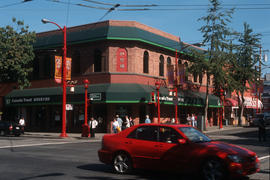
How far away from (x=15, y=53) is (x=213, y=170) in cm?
2725

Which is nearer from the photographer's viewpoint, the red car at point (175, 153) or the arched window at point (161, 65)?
the red car at point (175, 153)

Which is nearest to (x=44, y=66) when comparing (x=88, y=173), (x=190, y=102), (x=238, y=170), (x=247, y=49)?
(x=190, y=102)

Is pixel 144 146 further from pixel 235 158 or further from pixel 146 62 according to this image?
pixel 146 62

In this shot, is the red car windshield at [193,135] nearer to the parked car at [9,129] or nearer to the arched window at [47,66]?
the parked car at [9,129]

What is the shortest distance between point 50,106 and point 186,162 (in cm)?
2782

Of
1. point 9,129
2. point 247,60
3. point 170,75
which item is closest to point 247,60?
point 247,60

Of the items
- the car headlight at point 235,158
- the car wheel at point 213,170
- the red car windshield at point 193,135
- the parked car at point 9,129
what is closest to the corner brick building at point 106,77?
the parked car at point 9,129

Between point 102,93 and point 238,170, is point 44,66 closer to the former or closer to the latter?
point 102,93

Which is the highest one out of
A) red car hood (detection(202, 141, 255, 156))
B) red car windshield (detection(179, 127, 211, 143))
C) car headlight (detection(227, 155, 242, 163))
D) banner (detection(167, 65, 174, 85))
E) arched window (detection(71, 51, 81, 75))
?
arched window (detection(71, 51, 81, 75))

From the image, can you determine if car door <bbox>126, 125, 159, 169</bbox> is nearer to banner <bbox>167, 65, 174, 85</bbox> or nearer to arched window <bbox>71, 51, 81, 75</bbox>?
banner <bbox>167, 65, 174, 85</bbox>

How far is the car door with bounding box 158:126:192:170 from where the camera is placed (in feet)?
27.1

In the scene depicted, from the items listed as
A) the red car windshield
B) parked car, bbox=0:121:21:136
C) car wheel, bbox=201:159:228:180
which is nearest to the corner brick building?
parked car, bbox=0:121:21:136

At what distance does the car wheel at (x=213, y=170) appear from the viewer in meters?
7.64

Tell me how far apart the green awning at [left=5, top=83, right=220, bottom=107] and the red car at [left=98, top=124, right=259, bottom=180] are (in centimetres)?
1831
